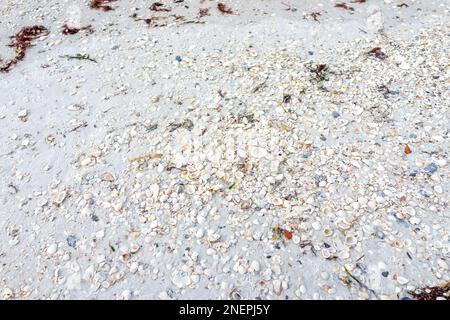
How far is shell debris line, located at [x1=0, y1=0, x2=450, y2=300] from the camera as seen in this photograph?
15.0 ft

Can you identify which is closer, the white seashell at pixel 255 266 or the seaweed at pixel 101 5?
A: the white seashell at pixel 255 266

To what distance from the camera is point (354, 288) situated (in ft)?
14.2

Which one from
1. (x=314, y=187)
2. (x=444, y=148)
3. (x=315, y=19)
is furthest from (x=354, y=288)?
(x=315, y=19)

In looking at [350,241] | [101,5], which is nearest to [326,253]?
[350,241]

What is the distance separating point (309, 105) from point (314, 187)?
1629 millimetres

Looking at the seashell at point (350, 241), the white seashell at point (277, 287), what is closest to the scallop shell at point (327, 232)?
the seashell at point (350, 241)

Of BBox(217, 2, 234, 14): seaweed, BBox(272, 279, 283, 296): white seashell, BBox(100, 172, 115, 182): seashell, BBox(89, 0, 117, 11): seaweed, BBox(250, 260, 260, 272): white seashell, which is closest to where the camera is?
BBox(272, 279, 283, 296): white seashell

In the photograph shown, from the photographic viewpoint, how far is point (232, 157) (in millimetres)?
5625

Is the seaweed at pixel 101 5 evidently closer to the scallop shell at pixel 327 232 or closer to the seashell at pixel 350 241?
the scallop shell at pixel 327 232

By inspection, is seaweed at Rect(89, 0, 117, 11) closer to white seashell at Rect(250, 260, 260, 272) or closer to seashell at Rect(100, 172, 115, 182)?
seashell at Rect(100, 172, 115, 182)

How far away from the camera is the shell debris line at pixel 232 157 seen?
15.0 ft

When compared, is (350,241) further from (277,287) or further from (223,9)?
(223,9)

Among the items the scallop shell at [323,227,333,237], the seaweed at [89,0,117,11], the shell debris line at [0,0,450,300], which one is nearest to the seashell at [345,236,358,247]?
the shell debris line at [0,0,450,300]
